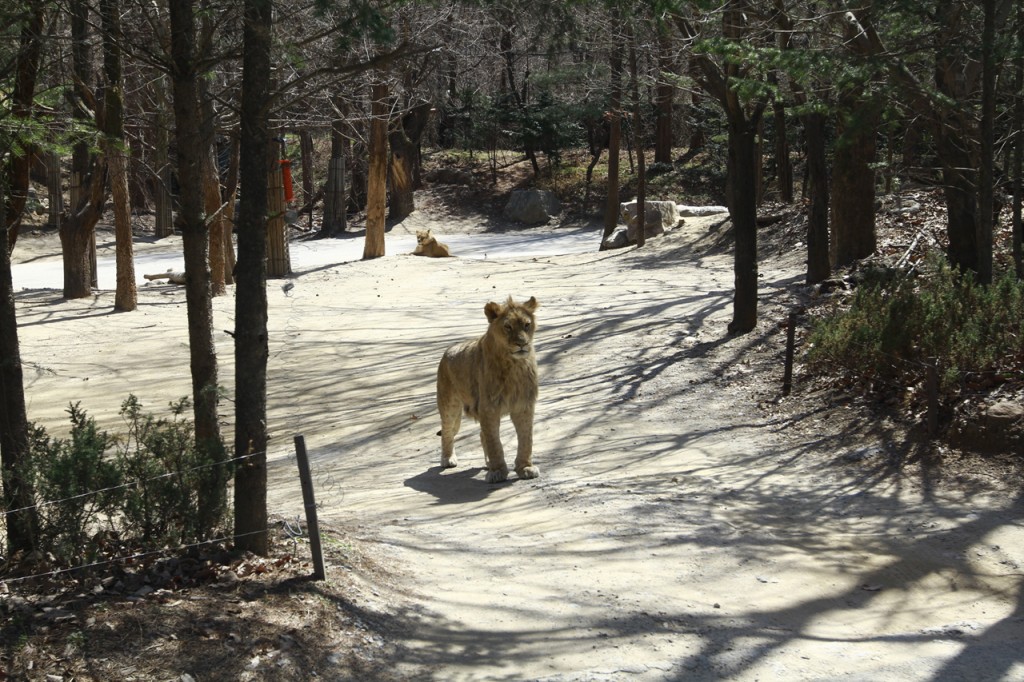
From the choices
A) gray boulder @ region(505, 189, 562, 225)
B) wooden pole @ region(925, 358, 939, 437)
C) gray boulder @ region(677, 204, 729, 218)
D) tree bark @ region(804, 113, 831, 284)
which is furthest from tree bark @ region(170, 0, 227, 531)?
gray boulder @ region(505, 189, 562, 225)

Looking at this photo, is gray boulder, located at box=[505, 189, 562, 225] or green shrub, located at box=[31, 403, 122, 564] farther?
gray boulder, located at box=[505, 189, 562, 225]

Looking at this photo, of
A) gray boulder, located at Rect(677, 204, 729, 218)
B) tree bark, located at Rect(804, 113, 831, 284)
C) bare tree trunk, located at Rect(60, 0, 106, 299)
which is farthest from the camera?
gray boulder, located at Rect(677, 204, 729, 218)

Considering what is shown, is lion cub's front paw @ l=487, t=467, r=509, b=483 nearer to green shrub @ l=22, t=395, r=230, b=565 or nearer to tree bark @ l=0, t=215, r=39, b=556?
green shrub @ l=22, t=395, r=230, b=565

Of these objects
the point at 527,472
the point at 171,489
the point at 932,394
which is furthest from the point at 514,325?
the point at 171,489

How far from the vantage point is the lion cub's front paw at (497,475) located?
974 centimetres

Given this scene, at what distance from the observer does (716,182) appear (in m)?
40.2

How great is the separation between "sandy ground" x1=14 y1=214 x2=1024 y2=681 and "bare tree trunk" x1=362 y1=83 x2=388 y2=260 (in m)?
8.88

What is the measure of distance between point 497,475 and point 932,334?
4883 millimetres

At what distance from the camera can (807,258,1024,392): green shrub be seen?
10320 millimetres

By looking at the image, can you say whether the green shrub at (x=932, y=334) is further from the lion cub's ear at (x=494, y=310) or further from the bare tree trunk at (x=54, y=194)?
the bare tree trunk at (x=54, y=194)

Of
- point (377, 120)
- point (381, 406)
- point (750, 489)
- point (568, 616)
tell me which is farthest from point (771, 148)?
point (568, 616)

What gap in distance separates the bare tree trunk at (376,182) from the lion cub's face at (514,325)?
19.3 m

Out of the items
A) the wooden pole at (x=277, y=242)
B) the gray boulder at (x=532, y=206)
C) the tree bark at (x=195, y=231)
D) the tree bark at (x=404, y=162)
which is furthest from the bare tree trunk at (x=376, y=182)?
the tree bark at (x=195, y=231)

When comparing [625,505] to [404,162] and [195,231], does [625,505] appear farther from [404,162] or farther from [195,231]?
[404,162]
